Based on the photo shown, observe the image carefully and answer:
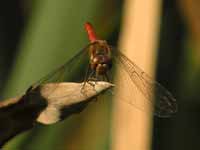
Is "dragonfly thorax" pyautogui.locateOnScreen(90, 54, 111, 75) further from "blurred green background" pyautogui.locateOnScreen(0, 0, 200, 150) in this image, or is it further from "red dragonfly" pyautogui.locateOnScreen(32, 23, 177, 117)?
"blurred green background" pyautogui.locateOnScreen(0, 0, 200, 150)

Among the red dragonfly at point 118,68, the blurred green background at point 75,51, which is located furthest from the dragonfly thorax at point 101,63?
the blurred green background at point 75,51

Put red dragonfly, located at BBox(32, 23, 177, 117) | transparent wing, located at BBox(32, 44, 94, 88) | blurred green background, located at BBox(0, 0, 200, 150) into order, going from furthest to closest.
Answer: red dragonfly, located at BBox(32, 23, 177, 117) < blurred green background, located at BBox(0, 0, 200, 150) < transparent wing, located at BBox(32, 44, 94, 88)

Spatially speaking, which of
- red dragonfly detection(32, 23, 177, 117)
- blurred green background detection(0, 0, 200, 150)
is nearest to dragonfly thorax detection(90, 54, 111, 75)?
red dragonfly detection(32, 23, 177, 117)

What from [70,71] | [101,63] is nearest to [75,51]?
[70,71]

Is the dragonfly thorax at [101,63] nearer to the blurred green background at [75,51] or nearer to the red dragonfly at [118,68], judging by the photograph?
the red dragonfly at [118,68]

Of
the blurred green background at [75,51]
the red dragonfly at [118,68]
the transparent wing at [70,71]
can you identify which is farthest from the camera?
the red dragonfly at [118,68]

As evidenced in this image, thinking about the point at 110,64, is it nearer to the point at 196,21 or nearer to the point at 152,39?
the point at 152,39

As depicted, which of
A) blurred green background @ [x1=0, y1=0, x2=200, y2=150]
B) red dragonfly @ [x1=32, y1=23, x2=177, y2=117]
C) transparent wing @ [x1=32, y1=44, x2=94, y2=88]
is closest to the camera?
transparent wing @ [x1=32, y1=44, x2=94, y2=88]
